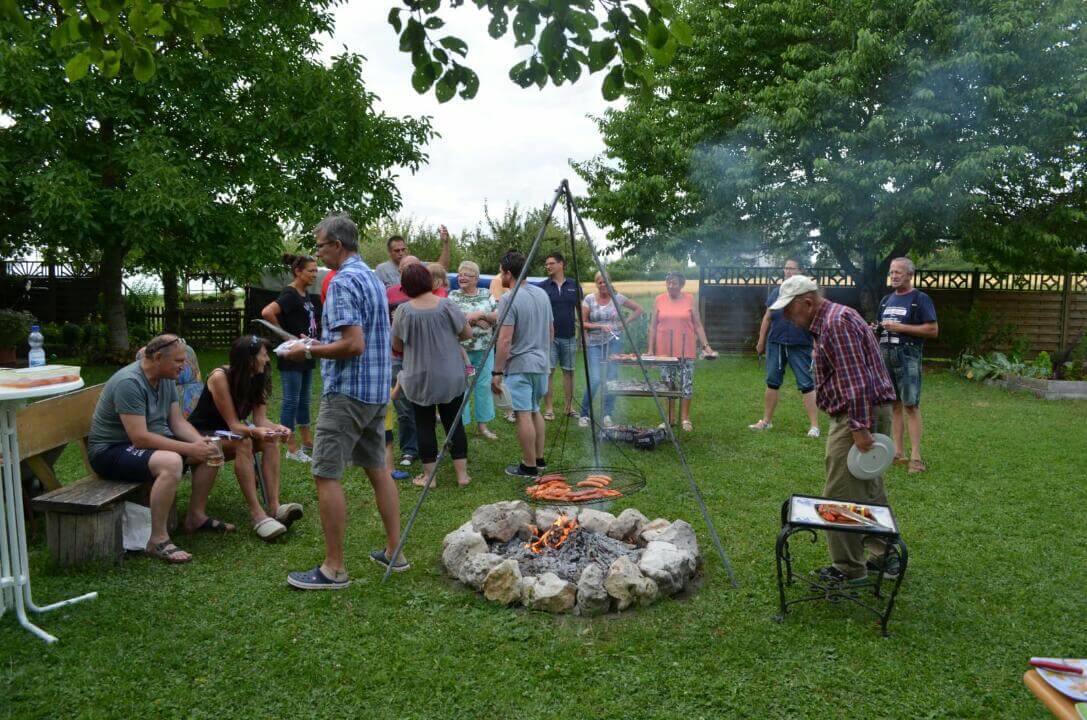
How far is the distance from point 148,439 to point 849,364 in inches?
145

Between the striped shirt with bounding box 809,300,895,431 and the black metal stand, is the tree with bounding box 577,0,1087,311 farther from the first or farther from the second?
the black metal stand

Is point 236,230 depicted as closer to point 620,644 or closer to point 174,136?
point 174,136

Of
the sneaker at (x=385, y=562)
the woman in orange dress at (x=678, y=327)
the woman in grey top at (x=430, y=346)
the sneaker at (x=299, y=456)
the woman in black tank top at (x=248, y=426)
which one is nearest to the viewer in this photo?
the sneaker at (x=385, y=562)

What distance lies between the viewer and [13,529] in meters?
3.42

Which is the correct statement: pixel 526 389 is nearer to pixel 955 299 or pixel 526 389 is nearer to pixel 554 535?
pixel 554 535

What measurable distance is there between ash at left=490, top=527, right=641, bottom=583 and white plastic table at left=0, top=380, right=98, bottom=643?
216 cm

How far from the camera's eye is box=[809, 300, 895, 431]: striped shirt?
11.9ft

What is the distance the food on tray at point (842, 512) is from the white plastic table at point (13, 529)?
340 cm

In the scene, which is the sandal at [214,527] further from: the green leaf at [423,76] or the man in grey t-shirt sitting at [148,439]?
the green leaf at [423,76]

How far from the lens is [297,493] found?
557 cm

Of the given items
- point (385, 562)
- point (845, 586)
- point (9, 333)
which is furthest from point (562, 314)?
point (9, 333)

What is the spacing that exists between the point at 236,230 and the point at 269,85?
243 cm

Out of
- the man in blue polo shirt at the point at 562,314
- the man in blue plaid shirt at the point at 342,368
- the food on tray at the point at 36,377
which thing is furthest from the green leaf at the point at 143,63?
the man in blue polo shirt at the point at 562,314

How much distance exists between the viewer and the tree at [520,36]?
9.04ft
